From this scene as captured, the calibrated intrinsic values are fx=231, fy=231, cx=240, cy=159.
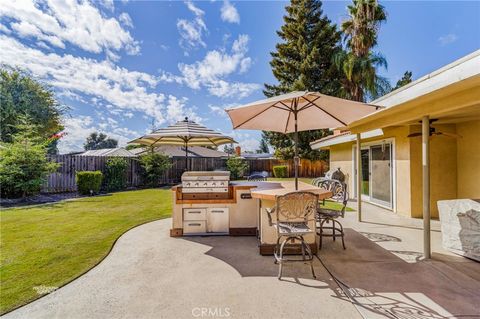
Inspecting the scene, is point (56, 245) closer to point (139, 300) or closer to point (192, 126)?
point (139, 300)

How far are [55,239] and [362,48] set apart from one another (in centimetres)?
1901

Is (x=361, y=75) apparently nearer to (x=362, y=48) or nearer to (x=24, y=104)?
(x=362, y=48)

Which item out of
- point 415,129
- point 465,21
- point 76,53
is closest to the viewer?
point 415,129

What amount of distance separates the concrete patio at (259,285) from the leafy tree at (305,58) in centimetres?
1500

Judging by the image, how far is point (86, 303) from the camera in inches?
94.7

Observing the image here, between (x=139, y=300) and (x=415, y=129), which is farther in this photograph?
(x=415, y=129)

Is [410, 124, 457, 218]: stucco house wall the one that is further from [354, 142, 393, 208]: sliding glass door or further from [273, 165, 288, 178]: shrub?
[273, 165, 288, 178]: shrub

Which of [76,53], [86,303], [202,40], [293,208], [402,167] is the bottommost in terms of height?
[86,303]

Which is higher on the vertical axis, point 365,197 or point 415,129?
point 415,129

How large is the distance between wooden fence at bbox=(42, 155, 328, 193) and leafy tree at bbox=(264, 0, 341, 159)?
170cm

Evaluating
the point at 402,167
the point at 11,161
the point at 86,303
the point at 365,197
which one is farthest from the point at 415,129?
the point at 11,161

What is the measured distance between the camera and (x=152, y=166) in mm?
12977

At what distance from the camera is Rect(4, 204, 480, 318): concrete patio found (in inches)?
89.4

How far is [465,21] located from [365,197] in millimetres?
7717
